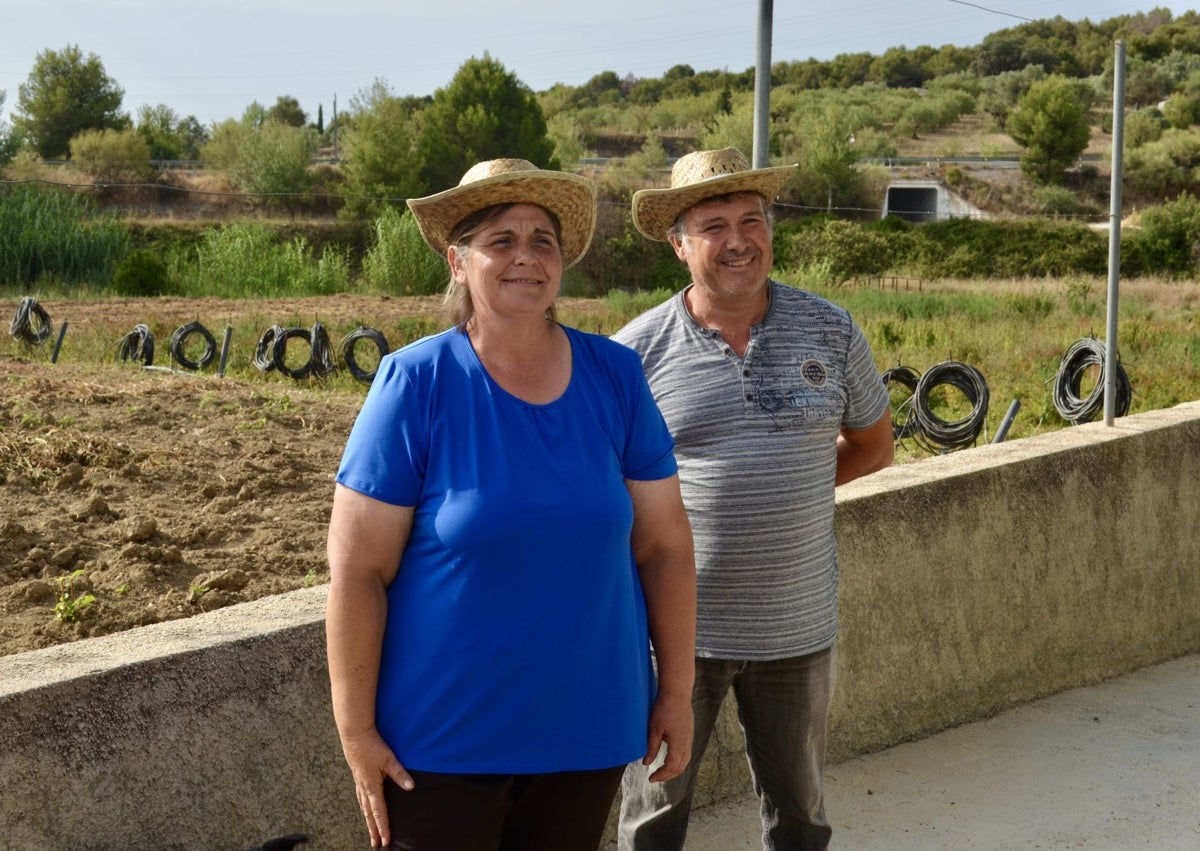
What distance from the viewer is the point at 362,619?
1.87 meters

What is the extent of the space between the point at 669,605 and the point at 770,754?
67 cm

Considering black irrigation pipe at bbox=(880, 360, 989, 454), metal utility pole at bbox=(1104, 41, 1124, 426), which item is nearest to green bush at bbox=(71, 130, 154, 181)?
black irrigation pipe at bbox=(880, 360, 989, 454)

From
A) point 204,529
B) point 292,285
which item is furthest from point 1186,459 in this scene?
point 292,285

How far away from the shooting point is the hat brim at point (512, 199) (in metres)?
2.04

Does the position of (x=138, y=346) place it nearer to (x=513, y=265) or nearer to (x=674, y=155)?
(x=513, y=265)

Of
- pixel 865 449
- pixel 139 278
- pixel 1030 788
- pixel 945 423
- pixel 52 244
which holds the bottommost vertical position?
pixel 1030 788

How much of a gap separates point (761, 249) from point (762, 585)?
2.10ft

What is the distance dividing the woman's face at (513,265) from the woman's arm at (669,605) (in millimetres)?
350

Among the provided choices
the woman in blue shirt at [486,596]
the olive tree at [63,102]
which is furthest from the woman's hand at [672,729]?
the olive tree at [63,102]

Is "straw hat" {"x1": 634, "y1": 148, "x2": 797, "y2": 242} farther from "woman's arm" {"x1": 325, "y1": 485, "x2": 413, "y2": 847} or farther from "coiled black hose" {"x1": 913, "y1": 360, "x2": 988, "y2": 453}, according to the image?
"coiled black hose" {"x1": 913, "y1": 360, "x2": 988, "y2": 453}

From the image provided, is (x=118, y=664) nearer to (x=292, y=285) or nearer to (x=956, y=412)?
(x=956, y=412)

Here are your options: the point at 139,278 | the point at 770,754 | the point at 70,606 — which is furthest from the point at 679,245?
the point at 139,278

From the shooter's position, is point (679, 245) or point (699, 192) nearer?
point (699, 192)

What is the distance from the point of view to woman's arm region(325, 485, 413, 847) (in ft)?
6.09
